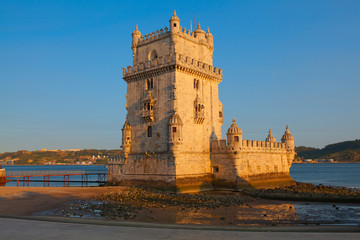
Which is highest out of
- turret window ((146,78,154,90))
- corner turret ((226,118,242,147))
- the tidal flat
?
turret window ((146,78,154,90))

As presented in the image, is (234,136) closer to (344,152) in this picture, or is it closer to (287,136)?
(287,136)

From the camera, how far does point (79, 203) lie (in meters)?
26.0

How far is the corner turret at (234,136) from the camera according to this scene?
122 ft

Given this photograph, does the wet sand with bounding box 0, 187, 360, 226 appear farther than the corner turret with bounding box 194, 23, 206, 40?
No

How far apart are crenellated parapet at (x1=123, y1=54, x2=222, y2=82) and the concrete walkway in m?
25.3

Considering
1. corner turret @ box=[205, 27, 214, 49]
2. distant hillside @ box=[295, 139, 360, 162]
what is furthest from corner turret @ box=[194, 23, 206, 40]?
distant hillside @ box=[295, 139, 360, 162]

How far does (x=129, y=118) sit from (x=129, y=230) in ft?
95.0

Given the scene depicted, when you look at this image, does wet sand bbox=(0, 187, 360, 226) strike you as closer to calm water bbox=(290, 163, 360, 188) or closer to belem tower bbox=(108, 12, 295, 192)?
belem tower bbox=(108, 12, 295, 192)

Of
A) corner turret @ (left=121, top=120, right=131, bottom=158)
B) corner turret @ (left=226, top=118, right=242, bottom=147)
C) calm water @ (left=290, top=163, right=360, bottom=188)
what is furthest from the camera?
calm water @ (left=290, top=163, right=360, bottom=188)

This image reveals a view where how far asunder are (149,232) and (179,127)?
23.0 metres

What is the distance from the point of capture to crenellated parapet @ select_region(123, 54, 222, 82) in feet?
118

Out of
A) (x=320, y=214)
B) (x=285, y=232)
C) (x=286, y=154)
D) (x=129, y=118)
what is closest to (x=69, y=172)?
(x=129, y=118)

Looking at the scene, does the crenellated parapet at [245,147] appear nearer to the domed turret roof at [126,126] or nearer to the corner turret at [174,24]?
the domed turret roof at [126,126]

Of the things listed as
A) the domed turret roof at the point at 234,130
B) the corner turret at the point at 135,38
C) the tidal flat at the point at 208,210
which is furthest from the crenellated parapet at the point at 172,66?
the tidal flat at the point at 208,210
